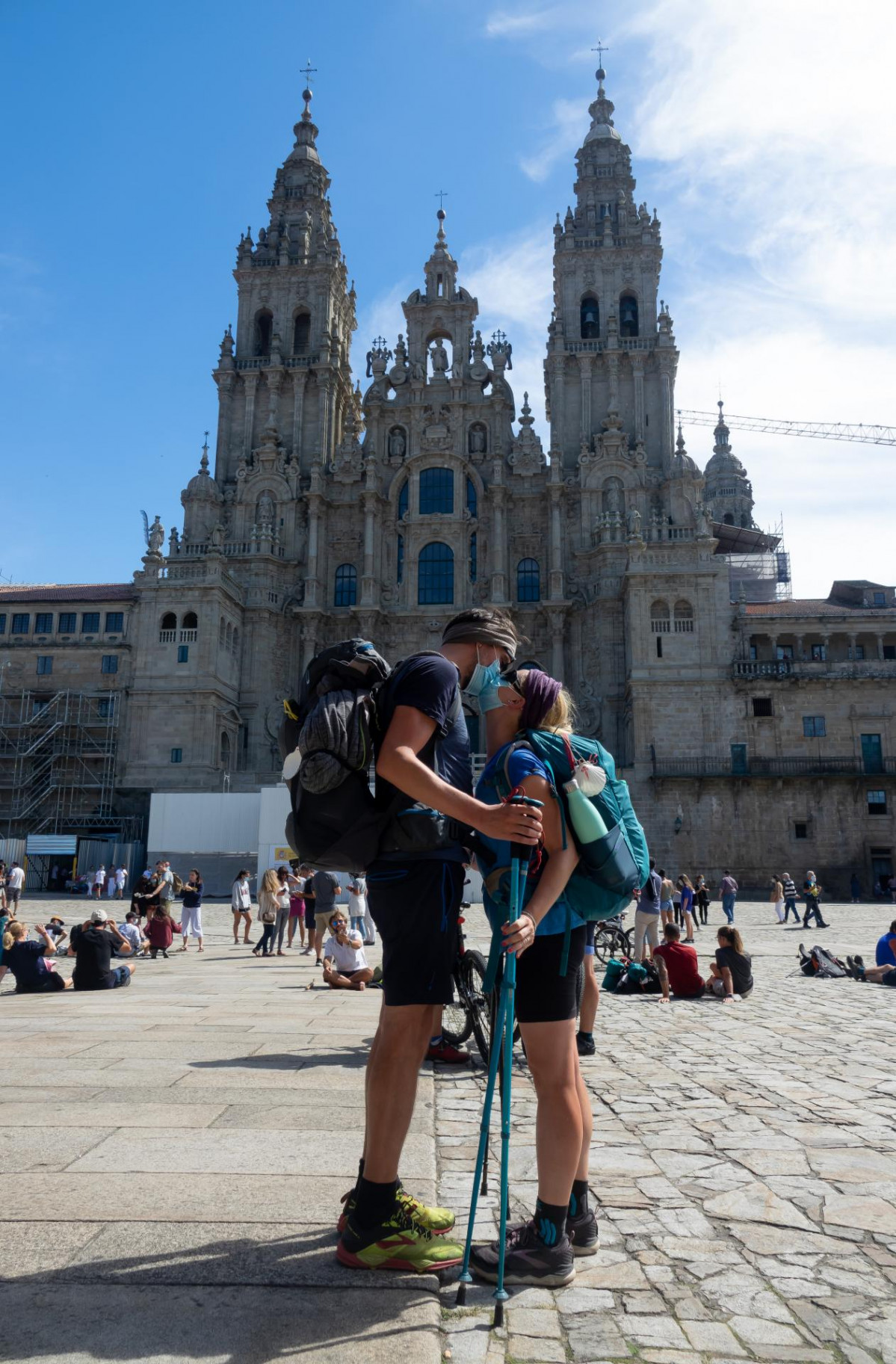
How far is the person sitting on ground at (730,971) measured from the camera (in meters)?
11.7

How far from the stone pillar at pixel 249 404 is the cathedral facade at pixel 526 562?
0.54 feet

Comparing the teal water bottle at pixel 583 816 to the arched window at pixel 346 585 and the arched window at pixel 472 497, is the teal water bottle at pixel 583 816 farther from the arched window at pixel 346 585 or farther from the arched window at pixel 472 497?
the arched window at pixel 472 497

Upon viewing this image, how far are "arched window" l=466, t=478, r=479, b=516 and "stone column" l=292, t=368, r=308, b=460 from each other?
8.85 m

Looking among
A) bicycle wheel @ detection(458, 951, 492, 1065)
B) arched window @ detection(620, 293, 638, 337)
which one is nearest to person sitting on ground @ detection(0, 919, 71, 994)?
bicycle wheel @ detection(458, 951, 492, 1065)

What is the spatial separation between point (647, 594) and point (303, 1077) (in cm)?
3792

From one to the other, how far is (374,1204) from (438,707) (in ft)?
5.70

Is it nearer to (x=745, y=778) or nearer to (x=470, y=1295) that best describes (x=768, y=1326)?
(x=470, y=1295)

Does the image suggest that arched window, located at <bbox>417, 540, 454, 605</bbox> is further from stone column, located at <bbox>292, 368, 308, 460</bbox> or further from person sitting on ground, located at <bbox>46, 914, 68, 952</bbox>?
person sitting on ground, located at <bbox>46, 914, 68, 952</bbox>

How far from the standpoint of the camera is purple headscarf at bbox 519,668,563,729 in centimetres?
376

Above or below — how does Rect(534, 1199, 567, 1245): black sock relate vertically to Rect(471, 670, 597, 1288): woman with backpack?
below

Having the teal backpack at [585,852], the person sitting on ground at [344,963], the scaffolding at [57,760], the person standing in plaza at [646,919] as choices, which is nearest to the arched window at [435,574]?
the scaffolding at [57,760]

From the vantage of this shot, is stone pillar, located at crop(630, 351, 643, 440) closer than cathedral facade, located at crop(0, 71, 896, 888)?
No

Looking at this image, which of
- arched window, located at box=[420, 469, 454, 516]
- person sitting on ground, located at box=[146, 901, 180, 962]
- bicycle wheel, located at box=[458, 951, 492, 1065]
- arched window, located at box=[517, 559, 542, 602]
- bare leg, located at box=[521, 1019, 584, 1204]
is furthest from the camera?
arched window, located at box=[420, 469, 454, 516]

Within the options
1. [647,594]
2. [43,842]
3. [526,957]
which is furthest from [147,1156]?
[647,594]
